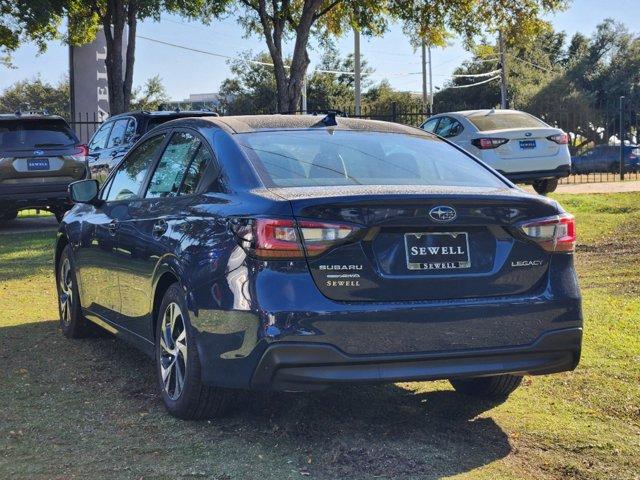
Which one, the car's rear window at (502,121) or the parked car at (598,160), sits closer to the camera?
the car's rear window at (502,121)

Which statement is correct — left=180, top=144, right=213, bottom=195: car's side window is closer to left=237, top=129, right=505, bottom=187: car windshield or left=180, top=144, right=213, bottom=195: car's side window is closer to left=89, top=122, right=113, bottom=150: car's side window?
left=237, top=129, right=505, bottom=187: car windshield

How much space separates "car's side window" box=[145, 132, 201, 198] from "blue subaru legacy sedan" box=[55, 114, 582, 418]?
109 millimetres

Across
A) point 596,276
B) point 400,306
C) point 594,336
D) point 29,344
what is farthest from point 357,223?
point 596,276

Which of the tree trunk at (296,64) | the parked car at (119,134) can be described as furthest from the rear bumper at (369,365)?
the tree trunk at (296,64)

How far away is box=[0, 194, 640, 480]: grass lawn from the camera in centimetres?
427

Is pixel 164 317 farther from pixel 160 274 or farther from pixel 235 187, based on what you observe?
pixel 235 187

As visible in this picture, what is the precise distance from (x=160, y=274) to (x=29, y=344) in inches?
96.1

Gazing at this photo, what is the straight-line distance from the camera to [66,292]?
744cm

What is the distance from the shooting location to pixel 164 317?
203 inches

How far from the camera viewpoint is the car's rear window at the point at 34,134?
1532 centimetres

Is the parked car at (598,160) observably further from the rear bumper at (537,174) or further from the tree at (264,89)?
the tree at (264,89)

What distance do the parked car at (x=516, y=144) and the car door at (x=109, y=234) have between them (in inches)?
363

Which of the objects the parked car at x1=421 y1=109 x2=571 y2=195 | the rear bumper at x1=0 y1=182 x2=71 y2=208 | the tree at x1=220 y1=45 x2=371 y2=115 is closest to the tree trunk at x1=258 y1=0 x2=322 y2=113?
the parked car at x1=421 y1=109 x2=571 y2=195

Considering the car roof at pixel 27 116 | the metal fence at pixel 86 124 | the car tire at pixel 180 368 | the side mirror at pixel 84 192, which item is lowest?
the car tire at pixel 180 368
